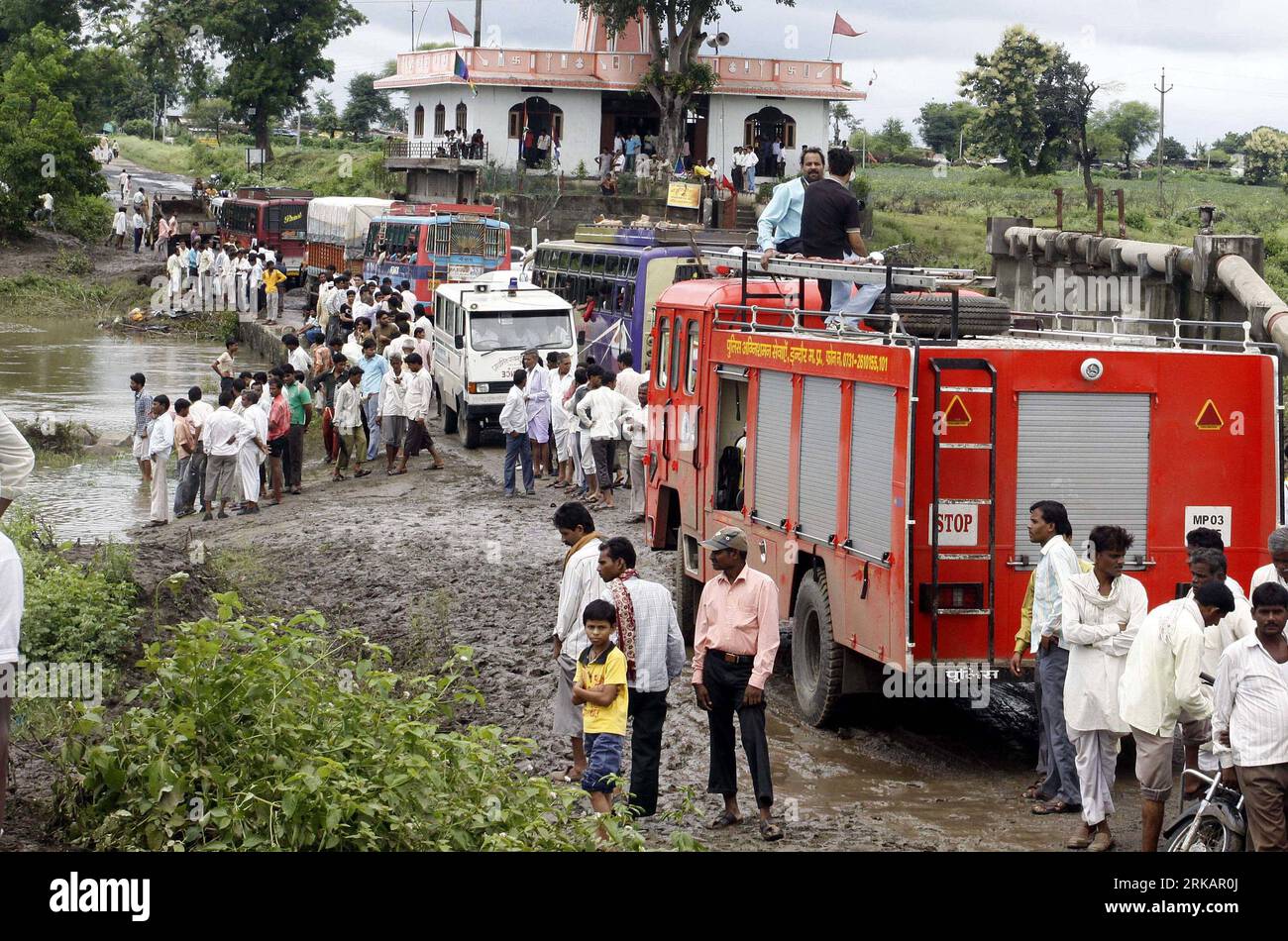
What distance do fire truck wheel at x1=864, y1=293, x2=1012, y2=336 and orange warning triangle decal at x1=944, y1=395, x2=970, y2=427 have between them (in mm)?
1275

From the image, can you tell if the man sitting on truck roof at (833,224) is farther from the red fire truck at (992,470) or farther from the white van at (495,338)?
the white van at (495,338)

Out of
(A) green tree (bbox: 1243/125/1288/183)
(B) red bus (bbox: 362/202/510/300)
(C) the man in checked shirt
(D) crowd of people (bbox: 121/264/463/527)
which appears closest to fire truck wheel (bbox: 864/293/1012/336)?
(C) the man in checked shirt

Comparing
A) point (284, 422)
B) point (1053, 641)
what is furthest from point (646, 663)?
point (284, 422)

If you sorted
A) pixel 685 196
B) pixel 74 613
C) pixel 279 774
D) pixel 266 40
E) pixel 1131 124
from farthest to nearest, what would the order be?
pixel 1131 124 < pixel 266 40 < pixel 685 196 < pixel 74 613 < pixel 279 774

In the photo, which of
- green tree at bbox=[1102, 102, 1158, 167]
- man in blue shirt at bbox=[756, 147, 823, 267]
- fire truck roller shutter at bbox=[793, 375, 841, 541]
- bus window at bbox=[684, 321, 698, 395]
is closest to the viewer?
fire truck roller shutter at bbox=[793, 375, 841, 541]

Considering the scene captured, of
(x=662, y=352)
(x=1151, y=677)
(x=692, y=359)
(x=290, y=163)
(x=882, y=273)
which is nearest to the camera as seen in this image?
(x=1151, y=677)

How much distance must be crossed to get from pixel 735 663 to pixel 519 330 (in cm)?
1516

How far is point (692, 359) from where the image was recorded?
13.8 m

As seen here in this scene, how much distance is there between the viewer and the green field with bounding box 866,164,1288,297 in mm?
42531

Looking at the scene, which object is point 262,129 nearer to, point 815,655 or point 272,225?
point 272,225

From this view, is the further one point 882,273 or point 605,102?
point 605,102

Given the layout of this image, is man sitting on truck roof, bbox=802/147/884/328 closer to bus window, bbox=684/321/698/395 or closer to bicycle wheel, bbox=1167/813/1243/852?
bus window, bbox=684/321/698/395
